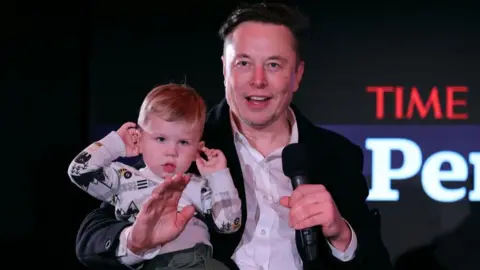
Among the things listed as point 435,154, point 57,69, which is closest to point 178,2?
point 57,69

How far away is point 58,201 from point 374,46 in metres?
1.52

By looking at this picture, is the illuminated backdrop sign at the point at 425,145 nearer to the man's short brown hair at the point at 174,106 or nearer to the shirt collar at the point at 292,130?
the shirt collar at the point at 292,130

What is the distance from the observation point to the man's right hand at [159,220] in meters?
1.95

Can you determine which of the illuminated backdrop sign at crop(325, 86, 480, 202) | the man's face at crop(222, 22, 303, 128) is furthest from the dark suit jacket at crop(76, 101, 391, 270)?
the illuminated backdrop sign at crop(325, 86, 480, 202)

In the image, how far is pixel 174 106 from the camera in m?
2.13

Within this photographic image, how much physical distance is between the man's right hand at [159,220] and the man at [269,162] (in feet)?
0.49

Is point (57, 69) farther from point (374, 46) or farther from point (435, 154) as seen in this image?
point (435, 154)

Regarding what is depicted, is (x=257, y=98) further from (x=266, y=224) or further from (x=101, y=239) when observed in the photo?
(x=101, y=239)

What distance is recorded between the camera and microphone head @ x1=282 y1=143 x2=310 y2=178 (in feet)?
6.83

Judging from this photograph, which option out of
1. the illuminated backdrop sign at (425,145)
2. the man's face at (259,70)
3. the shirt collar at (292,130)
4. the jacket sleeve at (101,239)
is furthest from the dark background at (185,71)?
the jacket sleeve at (101,239)

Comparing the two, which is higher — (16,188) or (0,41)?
(0,41)

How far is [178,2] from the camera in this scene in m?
3.57

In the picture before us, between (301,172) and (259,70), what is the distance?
46 cm

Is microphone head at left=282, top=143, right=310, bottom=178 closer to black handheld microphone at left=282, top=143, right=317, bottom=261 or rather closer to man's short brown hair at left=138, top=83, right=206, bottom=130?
black handheld microphone at left=282, top=143, right=317, bottom=261
